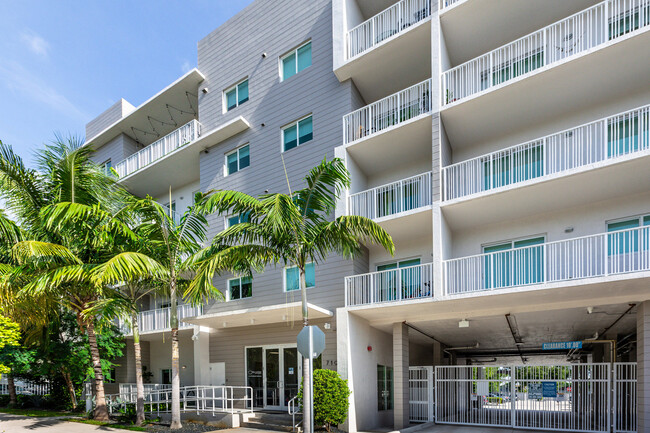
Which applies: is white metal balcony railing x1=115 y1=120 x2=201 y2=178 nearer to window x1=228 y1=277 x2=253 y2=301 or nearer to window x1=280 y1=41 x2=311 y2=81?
window x1=280 y1=41 x2=311 y2=81

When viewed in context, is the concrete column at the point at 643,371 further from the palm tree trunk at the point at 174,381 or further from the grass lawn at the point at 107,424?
the grass lawn at the point at 107,424

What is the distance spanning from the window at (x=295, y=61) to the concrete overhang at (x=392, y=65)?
7.55ft

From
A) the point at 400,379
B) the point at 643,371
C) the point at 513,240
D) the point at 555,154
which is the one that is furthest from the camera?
the point at 400,379

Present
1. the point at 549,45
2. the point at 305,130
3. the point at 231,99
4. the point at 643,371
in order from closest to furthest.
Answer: the point at 643,371
the point at 549,45
the point at 305,130
the point at 231,99

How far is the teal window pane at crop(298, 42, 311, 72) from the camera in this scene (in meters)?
18.1

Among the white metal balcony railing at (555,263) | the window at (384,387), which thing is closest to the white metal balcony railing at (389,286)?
the white metal balcony railing at (555,263)

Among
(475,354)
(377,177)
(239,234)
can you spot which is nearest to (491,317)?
(377,177)

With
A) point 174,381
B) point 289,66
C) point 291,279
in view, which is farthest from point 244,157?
point 174,381

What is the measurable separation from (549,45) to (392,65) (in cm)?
505

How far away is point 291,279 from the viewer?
17.2 metres

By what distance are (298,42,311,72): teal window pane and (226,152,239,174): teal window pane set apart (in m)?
4.73

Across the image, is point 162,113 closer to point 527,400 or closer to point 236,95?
point 236,95

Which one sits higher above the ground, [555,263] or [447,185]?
[447,185]

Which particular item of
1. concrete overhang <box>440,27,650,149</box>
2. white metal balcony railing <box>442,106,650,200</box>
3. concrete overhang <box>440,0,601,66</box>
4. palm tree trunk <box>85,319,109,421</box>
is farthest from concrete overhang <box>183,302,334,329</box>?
concrete overhang <box>440,0,601,66</box>
